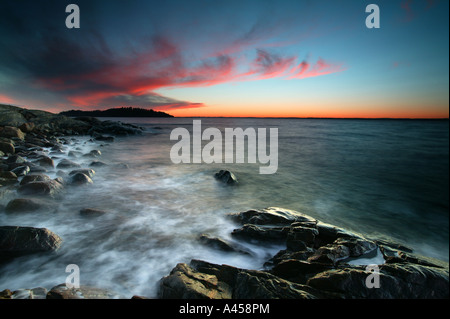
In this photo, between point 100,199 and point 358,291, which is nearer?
point 358,291

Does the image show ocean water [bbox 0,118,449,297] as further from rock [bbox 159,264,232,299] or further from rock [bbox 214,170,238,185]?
rock [bbox 159,264,232,299]

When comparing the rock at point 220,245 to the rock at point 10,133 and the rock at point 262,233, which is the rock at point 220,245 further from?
the rock at point 10,133

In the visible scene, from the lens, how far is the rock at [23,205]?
4461mm

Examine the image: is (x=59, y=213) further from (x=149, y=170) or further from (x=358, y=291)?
(x=358, y=291)

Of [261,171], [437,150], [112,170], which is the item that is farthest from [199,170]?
[437,150]

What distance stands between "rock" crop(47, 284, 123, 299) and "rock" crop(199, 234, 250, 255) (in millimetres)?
1618

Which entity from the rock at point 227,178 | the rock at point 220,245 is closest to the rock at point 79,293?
the rock at point 220,245

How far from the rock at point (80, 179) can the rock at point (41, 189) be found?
0.98 meters

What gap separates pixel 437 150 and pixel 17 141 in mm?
27932

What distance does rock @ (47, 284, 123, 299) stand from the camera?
219 cm

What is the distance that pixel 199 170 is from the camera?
10.1 meters

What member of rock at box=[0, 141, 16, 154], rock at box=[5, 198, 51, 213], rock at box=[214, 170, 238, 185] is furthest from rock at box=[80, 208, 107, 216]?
rock at box=[0, 141, 16, 154]

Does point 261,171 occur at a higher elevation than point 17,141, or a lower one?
lower

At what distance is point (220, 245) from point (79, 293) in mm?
2133
